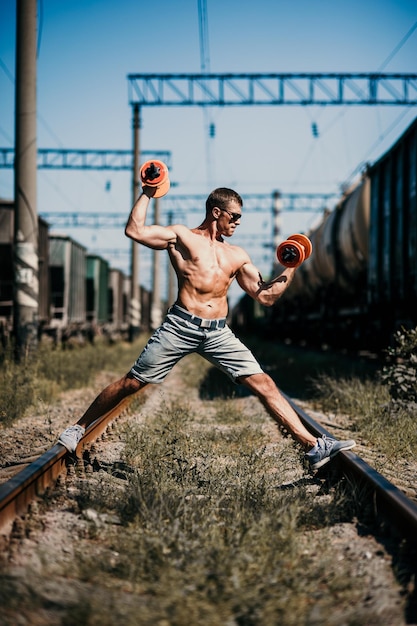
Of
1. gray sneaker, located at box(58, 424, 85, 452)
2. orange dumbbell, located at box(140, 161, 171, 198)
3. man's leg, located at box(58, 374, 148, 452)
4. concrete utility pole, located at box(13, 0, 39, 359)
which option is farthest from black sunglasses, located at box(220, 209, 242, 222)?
concrete utility pole, located at box(13, 0, 39, 359)

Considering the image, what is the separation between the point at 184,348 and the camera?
499 cm

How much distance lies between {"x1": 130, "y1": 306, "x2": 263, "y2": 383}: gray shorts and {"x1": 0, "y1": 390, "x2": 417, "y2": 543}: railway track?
832 millimetres

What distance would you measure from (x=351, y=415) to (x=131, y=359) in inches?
417

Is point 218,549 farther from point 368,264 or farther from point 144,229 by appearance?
point 368,264

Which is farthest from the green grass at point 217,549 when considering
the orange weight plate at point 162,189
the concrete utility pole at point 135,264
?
the concrete utility pole at point 135,264

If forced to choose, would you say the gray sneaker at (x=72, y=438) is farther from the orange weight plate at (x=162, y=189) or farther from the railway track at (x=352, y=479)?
the orange weight plate at (x=162, y=189)

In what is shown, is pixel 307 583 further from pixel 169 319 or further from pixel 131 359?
pixel 131 359

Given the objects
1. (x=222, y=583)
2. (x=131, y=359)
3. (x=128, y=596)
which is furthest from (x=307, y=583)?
(x=131, y=359)

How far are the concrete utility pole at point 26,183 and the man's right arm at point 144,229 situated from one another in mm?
7571

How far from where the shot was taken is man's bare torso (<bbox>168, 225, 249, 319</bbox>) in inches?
194

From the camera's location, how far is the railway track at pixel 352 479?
3.76 metres

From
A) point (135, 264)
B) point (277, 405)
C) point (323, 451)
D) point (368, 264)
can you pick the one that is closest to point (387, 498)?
point (323, 451)

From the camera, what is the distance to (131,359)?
18.9 meters

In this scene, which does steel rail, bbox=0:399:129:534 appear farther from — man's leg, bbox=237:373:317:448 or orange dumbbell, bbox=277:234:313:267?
orange dumbbell, bbox=277:234:313:267
